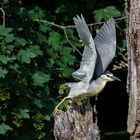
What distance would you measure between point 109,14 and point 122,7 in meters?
0.26

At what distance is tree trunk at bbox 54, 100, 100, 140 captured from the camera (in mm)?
4457

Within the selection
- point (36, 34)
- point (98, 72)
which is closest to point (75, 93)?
point (98, 72)

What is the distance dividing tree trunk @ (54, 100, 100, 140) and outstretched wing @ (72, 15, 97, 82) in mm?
221

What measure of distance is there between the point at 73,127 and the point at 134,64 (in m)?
0.56

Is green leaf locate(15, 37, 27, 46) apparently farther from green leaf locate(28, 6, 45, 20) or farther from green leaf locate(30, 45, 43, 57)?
green leaf locate(28, 6, 45, 20)

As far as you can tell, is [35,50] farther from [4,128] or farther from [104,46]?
[104,46]

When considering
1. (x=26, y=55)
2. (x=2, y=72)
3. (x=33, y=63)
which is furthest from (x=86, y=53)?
(x=33, y=63)

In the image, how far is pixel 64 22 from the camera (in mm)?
6527

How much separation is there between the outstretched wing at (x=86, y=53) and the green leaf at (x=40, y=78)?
1.06m

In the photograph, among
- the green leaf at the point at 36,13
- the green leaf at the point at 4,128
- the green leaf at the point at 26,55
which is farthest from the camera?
the green leaf at the point at 36,13

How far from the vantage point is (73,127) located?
450 centimetres

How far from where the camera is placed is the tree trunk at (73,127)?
446 centimetres

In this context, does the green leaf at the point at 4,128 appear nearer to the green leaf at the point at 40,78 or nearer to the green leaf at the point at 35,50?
the green leaf at the point at 40,78

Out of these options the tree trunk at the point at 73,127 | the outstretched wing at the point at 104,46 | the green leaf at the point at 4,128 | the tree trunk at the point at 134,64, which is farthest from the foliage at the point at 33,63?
the tree trunk at the point at 134,64
